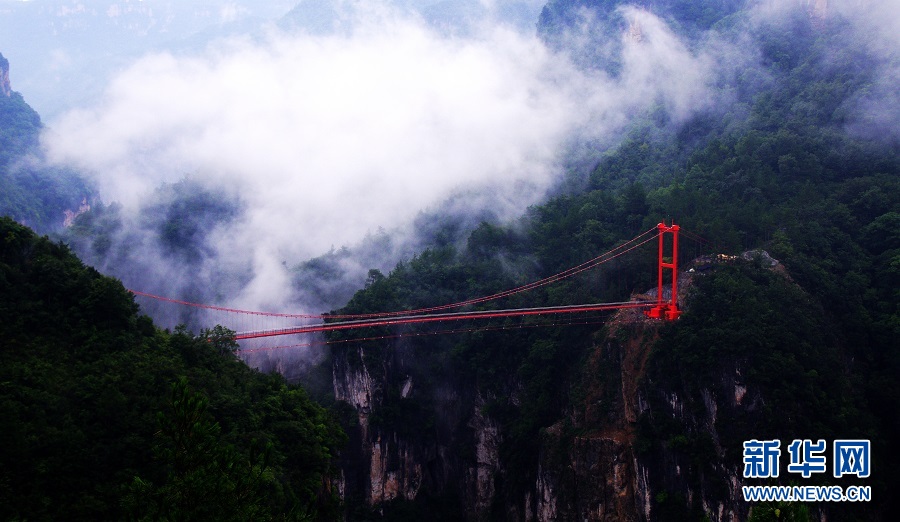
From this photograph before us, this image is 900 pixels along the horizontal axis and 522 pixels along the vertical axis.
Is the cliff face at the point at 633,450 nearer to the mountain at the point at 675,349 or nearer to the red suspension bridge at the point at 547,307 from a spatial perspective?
the mountain at the point at 675,349

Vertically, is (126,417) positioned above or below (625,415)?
below

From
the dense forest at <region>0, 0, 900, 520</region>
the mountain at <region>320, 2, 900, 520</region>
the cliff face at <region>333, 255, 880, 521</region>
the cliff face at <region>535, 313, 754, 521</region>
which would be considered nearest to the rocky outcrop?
the dense forest at <region>0, 0, 900, 520</region>

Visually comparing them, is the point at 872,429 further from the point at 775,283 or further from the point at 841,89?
the point at 841,89

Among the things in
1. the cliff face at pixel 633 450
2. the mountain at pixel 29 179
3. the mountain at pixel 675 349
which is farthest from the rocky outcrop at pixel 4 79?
the cliff face at pixel 633 450

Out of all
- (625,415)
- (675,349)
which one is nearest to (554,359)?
(625,415)

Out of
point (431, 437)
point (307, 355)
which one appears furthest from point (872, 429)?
point (307, 355)

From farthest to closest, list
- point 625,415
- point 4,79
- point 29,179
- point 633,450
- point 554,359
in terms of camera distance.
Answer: point 4,79 < point 29,179 < point 554,359 < point 625,415 < point 633,450

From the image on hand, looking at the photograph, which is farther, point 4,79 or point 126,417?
point 4,79

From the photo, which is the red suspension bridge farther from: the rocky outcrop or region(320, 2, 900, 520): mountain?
the rocky outcrop

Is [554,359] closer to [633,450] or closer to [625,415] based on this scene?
[625,415]
